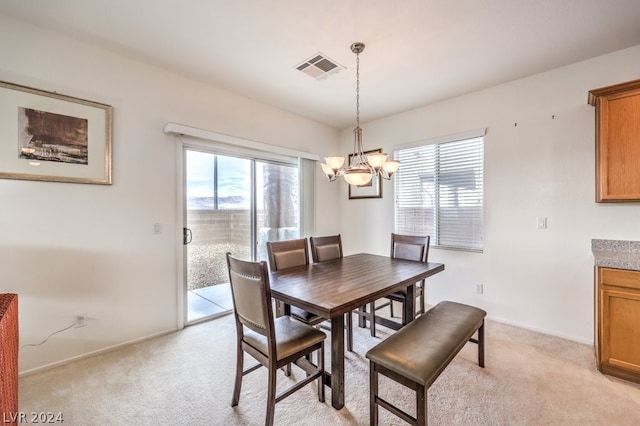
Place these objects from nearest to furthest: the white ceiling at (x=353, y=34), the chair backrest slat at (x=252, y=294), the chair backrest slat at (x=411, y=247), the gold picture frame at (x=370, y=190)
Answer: the chair backrest slat at (x=252, y=294), the white ceiling at (x=353, y=34), the chair backrest slat at (x=411, y=247), the gold picture frame at (x=370, y=190)

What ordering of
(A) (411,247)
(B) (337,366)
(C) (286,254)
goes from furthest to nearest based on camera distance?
1. (A) (411,247)
2. (C) (286,254)
3. (B) (337,366)

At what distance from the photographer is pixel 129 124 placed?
2.59 m

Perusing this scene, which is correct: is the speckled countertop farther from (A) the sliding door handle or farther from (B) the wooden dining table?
(A) the sliding door handle

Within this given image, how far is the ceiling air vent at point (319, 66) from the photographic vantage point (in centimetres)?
255

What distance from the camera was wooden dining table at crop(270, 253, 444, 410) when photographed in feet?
5.40

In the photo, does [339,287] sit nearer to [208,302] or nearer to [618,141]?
[208,302]

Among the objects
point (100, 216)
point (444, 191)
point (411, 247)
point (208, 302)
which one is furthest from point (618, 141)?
point (100, 216)

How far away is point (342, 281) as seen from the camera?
2.06m

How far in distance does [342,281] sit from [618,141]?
2498mm

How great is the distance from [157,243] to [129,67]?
5.55 feet

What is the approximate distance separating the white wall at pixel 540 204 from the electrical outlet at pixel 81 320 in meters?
3.78

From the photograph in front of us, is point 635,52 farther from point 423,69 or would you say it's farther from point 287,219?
point 287,219

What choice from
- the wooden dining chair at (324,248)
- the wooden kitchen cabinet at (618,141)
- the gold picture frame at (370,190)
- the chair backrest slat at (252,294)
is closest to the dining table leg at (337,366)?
the chair backrest slat at (252,294)

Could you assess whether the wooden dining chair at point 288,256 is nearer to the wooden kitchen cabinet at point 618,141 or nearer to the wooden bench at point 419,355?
the wooden bench at point 419,355
